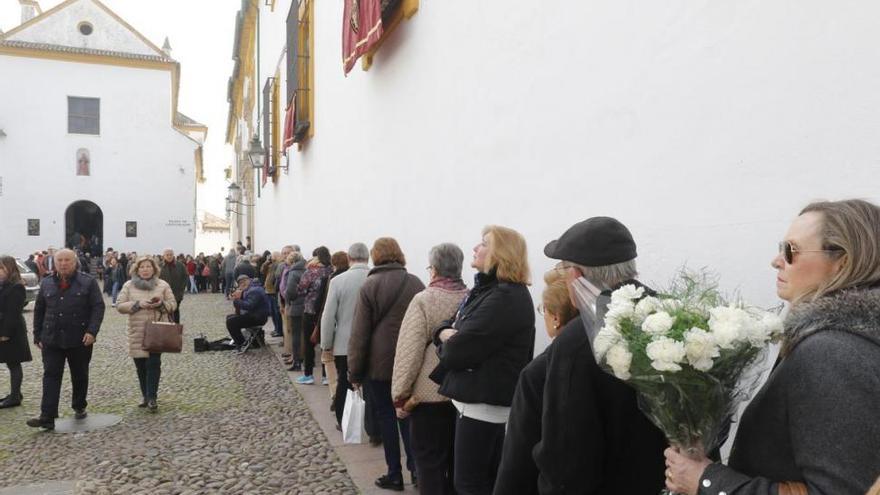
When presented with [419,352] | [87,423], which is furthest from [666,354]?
[87,423]

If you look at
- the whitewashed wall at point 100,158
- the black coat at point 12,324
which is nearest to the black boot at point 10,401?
the black coat at point 12,324

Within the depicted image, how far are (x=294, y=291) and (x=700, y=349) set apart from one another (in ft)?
24.1

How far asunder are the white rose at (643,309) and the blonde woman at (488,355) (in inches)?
62.0

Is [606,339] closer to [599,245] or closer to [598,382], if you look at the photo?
[598,382]

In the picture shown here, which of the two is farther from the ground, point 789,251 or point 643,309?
point 789,251

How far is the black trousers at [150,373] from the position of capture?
6.70 m

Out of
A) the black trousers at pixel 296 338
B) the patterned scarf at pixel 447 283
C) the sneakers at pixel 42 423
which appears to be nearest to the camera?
the patterned scarf at pixel 447 283

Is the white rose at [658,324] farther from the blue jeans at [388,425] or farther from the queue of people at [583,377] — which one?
the blue jeans at [388,425]

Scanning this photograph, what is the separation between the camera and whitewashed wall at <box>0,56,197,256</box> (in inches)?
1141

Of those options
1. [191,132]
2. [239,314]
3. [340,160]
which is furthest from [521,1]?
[191,132]

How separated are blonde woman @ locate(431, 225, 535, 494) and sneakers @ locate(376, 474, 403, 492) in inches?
53.0

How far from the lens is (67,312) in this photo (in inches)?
239

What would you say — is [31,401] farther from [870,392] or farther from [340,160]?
[870,392]

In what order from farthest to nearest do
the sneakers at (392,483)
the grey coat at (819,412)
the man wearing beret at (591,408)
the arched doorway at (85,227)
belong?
the arched doorway at (85,227), the sneakers at (392,483), the man wearing beret at (591,408), the grey coat at (819,412)
